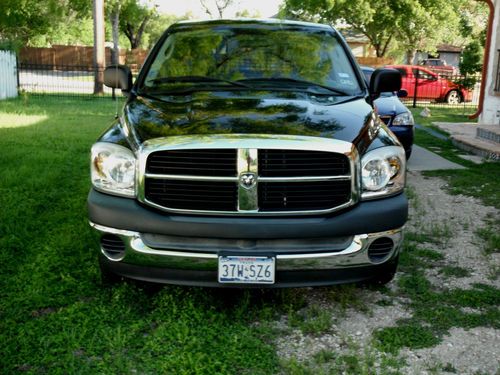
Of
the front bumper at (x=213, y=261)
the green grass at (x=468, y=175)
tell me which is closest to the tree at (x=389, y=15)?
the green grass at (x=468, y=175)

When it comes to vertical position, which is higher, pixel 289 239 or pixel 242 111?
pixel 242 111

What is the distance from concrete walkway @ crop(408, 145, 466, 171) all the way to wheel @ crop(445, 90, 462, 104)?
13.8 meters

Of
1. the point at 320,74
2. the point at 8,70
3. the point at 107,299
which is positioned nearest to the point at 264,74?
the point at 320,74

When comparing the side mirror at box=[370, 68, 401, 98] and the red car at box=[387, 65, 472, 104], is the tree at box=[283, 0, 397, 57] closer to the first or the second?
the red car at box=[387, 65, 472, 104]

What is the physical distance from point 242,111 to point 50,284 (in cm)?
182

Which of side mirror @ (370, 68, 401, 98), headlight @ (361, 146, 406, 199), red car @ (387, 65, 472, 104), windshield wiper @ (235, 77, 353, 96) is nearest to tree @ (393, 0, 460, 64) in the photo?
red car @ (387, 65, 472, 104)

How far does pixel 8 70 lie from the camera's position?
1914cm

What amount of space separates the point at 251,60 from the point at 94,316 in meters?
2.28

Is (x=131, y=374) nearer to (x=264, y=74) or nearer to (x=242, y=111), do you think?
(x=242, y=111)

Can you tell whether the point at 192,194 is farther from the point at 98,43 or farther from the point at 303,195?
the point at 98,43

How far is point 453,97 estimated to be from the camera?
77.5 ft

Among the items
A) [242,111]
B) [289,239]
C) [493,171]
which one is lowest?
[493,171]

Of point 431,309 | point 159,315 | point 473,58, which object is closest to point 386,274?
point 431,309

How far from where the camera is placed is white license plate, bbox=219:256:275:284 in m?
3.44
